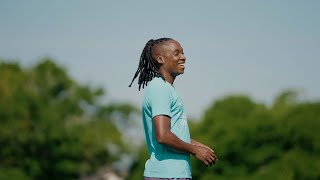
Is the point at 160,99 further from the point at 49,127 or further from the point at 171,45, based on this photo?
the point at 49,127

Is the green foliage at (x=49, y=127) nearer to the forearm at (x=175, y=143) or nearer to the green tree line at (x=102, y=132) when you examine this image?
the green tree line at (x=102, y=132)

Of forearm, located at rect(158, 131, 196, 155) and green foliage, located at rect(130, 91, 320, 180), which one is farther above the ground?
green foliage, located at rect(130, 91, 320, 180)

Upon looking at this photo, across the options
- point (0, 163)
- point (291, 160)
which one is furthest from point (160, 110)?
point (0, 163)

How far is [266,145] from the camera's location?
6228 cm

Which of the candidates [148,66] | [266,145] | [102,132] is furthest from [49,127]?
[148,66]

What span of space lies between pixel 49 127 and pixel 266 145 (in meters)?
21.5

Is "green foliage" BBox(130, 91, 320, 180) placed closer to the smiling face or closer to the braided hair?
the braided hair

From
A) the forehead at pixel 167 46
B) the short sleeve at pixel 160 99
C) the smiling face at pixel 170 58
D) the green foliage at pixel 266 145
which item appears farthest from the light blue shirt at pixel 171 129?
the green foliage at pixel 266 145

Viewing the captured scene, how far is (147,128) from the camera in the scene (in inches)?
271

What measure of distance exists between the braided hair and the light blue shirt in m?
0.17

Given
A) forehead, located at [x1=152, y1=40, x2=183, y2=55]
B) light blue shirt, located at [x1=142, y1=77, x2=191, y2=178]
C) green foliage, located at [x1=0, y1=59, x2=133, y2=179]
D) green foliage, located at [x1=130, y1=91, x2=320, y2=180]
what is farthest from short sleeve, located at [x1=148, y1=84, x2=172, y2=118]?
green foliage, located at [x1=0, y1=59, x2=133, y2=179]

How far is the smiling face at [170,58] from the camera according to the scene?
6.78m

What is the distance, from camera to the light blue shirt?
21.7 ft

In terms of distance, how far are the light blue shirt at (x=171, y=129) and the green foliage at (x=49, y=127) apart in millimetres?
63431
